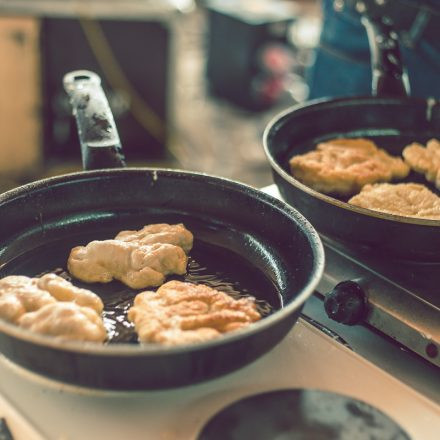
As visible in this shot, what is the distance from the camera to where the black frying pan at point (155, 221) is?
1.40 metres

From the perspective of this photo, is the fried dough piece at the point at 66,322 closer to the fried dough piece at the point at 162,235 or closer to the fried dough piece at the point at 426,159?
the fried dough piece at the point at 162,235

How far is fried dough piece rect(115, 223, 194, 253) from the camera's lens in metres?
1.52

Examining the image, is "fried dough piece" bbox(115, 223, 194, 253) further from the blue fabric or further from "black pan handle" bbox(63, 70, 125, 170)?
the blue fabric

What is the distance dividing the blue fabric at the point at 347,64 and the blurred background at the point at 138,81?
1.14m

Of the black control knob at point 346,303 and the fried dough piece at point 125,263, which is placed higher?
the fried dough piece at point 125,263

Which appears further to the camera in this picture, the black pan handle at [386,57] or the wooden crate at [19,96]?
the wooden crate at [19,96]

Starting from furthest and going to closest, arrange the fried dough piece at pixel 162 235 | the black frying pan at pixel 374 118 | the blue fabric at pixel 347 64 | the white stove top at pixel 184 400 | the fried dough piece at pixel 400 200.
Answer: the blue fabric at pixel 347 64, the black frying pan at pixel 374 118, the fried dough piece at pixel 400 200, the fried dough piece at pixel 162 235, the white stove top at pixel 184 400

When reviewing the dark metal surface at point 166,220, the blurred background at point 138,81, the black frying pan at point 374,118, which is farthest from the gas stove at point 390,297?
the blurred background at point 138,81

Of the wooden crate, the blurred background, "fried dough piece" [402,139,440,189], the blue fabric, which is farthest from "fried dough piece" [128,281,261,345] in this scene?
the wooden crate

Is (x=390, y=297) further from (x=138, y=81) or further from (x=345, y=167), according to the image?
(x=138, y=81)

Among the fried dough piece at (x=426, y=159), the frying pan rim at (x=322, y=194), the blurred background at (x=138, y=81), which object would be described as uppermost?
the frying pan rim at (x=322, y=194)

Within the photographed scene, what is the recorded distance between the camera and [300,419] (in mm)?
1123

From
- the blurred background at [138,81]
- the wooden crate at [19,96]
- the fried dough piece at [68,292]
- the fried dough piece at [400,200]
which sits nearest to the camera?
the fried dough piece at [68,292]

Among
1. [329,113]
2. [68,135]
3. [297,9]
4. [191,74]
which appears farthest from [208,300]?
[297,9]
